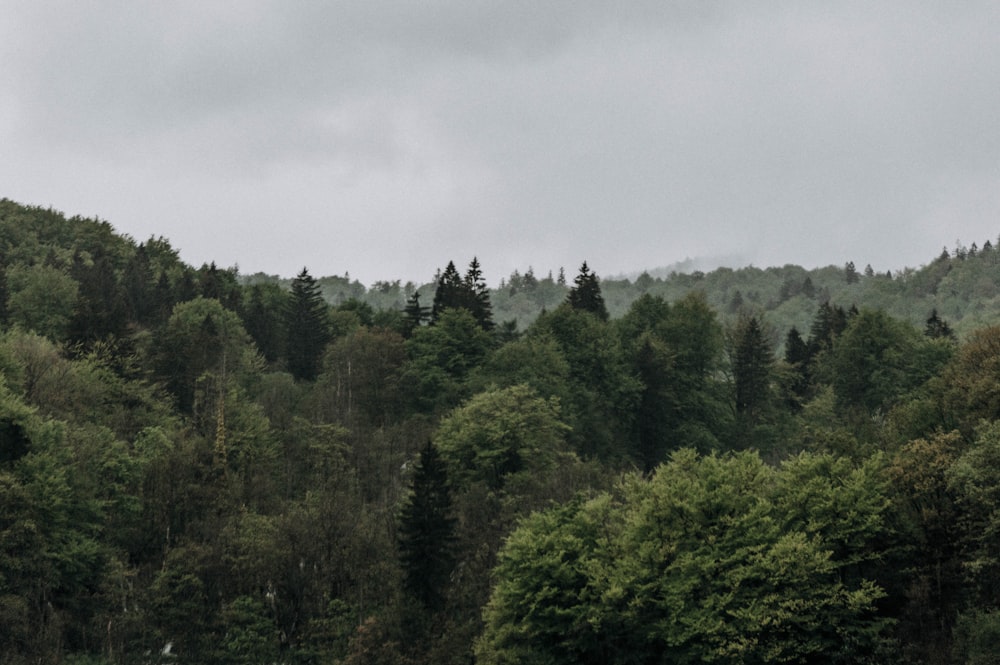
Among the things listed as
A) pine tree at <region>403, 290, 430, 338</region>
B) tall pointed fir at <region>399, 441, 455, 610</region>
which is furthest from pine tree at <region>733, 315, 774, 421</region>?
tall pointed fir at <region>399, 441, 455, 610</region>

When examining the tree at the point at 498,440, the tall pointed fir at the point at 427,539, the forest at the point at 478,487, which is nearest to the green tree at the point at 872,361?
the forest at the point at 478,487

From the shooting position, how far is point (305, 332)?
9275cm

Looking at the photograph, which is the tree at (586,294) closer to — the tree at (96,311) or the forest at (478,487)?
the forest at (478,487)

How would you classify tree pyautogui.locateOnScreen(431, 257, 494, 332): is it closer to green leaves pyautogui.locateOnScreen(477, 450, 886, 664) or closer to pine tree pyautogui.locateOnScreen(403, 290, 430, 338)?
pine tree pyautogui.locateOnScreen(403, 290, 430, 338)

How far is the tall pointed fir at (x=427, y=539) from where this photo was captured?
52281 mm

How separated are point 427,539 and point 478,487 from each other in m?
6.99

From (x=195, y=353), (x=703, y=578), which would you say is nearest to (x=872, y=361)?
(x=703, y=578)

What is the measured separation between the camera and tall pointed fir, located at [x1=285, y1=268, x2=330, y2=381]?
91.8m

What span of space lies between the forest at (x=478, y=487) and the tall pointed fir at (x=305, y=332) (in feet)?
1.04

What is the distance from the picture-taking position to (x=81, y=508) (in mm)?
55812

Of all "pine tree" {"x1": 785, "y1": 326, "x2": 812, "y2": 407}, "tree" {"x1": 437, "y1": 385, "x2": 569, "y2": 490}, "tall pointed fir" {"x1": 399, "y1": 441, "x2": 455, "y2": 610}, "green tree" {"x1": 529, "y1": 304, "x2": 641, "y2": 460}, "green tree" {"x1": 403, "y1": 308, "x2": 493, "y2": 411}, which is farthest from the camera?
"pine tree" {"x1": 785, "y1": 326, "x2": 812, "y2": 407}

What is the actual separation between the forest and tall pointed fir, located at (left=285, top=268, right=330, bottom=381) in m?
0.32

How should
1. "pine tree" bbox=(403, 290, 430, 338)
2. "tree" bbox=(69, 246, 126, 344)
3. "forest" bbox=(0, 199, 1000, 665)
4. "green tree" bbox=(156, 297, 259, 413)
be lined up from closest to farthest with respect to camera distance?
1. "forest" bbox=(0, 199, 1000, 665)
2. "tree" bbox=(69, 246, 126, 344)
3. "green tree" bbox=(156, 297, 259, 413)
4. "pine tree" bbox=(403, 290, 430, 338)

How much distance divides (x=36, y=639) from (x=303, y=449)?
22.5m
